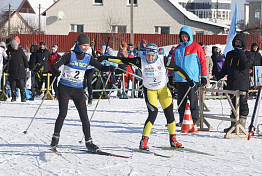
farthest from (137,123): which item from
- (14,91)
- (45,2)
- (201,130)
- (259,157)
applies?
(45,2)

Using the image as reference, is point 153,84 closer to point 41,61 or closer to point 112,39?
point 41,61

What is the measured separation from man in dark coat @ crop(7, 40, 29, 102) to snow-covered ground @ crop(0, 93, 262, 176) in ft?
9.86

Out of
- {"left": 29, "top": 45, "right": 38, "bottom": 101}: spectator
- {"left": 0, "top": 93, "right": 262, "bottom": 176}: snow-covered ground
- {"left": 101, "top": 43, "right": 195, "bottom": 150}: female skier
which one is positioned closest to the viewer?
{"left": 0, "top": 93, "right": 262, "bottom": 176}: snow-covered ground

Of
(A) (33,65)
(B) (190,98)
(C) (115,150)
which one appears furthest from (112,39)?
(C) (115,150)

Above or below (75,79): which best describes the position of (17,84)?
below

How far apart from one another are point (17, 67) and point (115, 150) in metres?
7.89

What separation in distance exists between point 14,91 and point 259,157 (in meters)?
9.46

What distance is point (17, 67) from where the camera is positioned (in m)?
14.5

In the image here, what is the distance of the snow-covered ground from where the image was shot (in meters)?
6.03

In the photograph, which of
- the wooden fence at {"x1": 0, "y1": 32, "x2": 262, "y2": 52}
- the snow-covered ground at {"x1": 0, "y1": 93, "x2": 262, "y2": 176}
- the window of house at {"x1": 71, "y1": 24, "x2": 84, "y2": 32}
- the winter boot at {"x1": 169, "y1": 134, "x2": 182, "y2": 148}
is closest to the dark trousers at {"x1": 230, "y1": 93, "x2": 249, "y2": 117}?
the snow-covered ground at {"x1": 0, "y1": 93, "x2": 262, "y2": 176}

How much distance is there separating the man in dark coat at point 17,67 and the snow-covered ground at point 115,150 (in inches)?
118

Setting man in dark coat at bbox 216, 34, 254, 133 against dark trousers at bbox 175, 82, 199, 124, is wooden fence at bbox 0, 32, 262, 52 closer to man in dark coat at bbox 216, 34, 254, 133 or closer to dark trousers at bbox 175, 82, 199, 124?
dark trousers at bbox 175, 82, 199, 124

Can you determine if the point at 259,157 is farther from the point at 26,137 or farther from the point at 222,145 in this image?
the point at 26,137

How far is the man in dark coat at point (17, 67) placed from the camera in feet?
47.5
